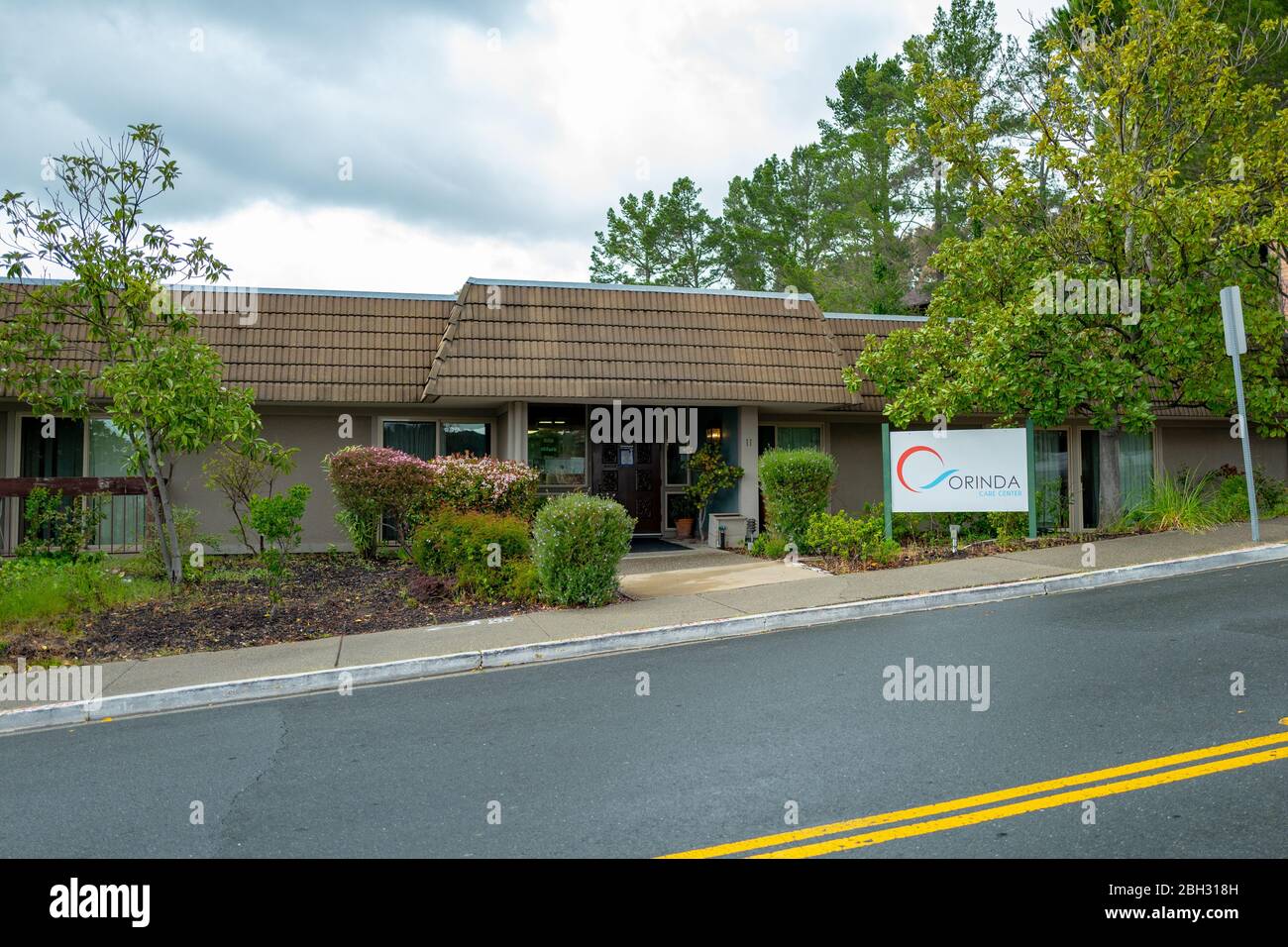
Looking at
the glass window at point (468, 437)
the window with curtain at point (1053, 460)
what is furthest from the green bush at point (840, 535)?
the window with curtain at point (1053, 460)

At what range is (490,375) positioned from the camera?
14.4 metres

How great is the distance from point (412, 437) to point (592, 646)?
9129 millimetres

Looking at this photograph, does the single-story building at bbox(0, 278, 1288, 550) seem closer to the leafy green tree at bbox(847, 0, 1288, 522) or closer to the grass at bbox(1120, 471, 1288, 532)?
the grass at bbox(1120, 471, 1288, 532)

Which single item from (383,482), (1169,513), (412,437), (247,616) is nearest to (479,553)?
(383,482)

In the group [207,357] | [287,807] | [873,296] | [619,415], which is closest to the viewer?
[287,807]

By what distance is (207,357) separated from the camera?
35.5ft

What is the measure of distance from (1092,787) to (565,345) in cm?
1179

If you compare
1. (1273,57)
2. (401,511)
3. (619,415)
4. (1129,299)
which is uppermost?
(1273,57)

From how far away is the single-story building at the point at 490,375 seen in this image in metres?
14.9

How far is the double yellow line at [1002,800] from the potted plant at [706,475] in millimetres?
11559

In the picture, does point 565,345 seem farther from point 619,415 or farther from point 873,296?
point 873,296

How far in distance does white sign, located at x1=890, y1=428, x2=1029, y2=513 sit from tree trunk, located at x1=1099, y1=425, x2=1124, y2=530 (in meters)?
2.07

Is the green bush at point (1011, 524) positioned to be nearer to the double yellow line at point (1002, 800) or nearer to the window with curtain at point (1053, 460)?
the window with curtain at point (1053, 460)

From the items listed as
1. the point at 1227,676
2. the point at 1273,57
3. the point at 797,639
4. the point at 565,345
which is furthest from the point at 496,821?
the point at 1273,57
